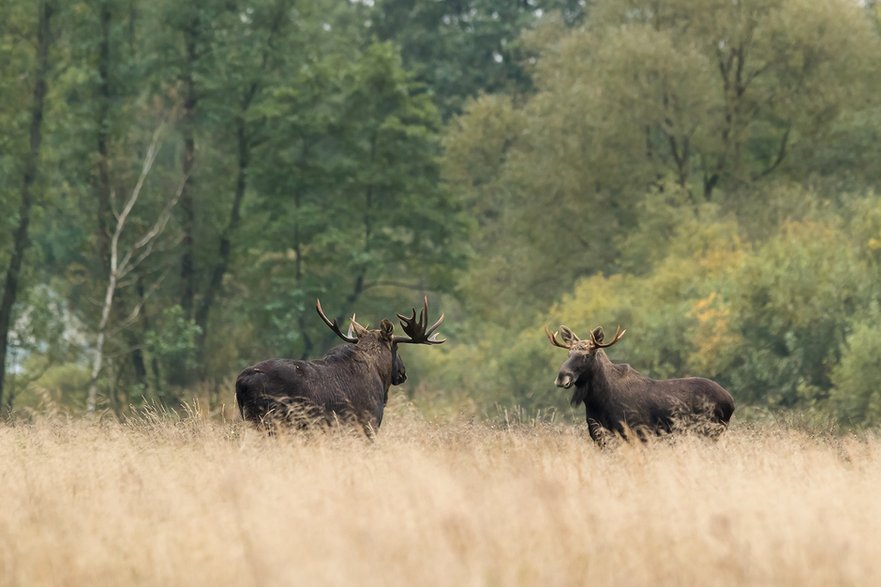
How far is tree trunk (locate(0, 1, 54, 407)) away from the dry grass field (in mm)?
27014

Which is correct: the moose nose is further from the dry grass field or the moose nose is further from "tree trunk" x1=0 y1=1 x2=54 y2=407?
"tree trunk" x1=0 y1=1 x2=54 y2=407

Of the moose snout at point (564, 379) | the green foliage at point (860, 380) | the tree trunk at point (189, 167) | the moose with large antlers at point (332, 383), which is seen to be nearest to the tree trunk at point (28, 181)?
the tree trunk at point (189, 167)

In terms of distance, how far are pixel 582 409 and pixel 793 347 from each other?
4902 millimetres

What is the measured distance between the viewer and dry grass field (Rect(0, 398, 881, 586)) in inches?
373

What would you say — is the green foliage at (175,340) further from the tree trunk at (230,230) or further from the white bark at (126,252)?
the tree trunk at (230,230)

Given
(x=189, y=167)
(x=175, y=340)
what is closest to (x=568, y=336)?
(x=175, y=340)

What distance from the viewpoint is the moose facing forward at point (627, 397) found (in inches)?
695

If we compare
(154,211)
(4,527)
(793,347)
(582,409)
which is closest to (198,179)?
(154,211)

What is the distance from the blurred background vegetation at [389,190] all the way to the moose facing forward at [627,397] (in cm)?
2297

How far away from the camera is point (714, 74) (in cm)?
5222

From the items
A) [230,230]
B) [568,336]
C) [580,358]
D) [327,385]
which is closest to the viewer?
[327,385]

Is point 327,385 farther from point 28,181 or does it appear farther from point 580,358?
Answer: point 28,181

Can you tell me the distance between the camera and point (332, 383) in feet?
56.0

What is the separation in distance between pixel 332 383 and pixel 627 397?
3.03 meters
